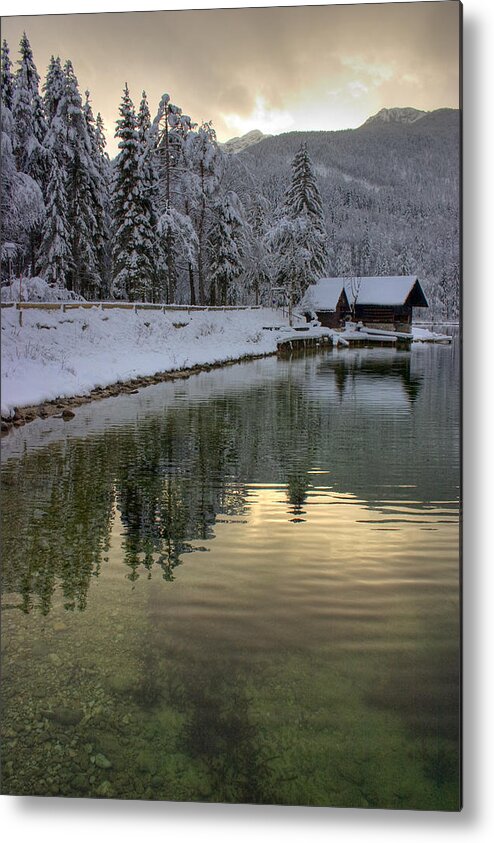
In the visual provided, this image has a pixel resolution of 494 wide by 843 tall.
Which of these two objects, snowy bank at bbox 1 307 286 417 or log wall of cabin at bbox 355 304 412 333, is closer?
snowy bank at bbox 1 307 286 417

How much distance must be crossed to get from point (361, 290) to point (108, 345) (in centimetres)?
165

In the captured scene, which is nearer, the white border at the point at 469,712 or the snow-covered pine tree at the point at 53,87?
the white border at the point at 469,712

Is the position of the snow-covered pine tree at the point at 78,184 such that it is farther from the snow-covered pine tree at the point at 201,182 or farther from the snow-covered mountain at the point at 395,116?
the snow-covered mountain at the point at 395,116

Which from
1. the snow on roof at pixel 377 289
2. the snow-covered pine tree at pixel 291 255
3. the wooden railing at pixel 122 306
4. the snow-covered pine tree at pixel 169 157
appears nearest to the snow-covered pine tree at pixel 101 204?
the wooden railing at pixel 122 306

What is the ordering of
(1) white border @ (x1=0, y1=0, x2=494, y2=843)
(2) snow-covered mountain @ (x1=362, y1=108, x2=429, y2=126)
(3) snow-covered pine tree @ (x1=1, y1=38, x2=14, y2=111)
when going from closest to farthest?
(1) white border @ (x1=0, y1=0, x2=494, y2=843)
(2) snow-covered mountain @ (x1=362, y1=108, x2=429, y2=126)
(3) snow-covered pine tree @ (x1=1, y1=38, x2=14, y2=111)

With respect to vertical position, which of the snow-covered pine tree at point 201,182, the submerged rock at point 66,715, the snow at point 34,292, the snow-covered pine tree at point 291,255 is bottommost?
the submerged rock at point 66,715

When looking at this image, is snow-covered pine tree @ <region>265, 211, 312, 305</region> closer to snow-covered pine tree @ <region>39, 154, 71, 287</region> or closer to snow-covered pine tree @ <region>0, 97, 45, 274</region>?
snow-covered pine tree @ <region>39, 154, 71, 287</region>

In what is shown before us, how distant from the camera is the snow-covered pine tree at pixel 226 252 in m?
4.89

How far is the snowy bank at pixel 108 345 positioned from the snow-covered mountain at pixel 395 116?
134 cm

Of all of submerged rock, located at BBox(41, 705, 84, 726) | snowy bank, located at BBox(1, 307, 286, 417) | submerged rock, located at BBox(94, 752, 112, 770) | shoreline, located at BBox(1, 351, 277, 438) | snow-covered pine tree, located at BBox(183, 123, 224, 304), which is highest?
snow-covered pine tree, located at BBox(183, 123, 224, 304)

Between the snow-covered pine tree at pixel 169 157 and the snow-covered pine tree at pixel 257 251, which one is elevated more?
the snow-covered pine tree at pixel 169 157

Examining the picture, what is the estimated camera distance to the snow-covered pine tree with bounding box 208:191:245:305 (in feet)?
16.1

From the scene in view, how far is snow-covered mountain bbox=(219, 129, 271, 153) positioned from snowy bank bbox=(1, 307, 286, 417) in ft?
3.36

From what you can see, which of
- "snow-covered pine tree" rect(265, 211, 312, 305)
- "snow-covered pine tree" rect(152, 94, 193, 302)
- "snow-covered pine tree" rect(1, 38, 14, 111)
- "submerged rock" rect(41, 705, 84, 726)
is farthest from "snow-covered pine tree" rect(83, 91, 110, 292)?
"submerged rock" rect(41, 705, 84, 726)
